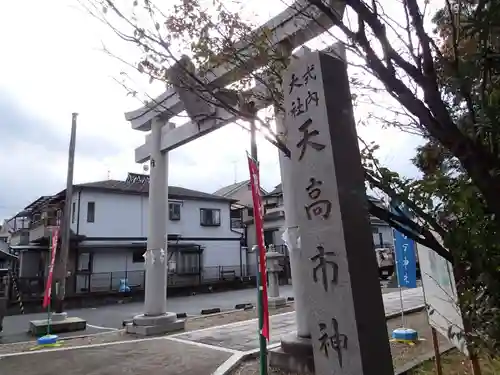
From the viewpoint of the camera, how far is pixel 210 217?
2959 centimetres

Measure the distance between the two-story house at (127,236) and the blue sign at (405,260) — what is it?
19269 millimetres

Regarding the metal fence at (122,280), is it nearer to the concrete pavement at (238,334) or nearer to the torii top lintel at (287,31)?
the concrete pavement at (238,334)

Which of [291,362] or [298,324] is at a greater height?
[298,324]

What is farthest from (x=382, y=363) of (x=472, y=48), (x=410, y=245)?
(x=410, y=245)

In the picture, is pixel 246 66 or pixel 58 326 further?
pixel 58 326

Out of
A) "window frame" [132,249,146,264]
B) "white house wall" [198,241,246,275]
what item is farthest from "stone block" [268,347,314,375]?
"white house wall" [198,241,246,275]

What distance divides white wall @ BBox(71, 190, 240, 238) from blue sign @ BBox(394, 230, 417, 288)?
20505 millimetres

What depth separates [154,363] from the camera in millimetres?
6641

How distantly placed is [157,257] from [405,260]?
20.0 feet

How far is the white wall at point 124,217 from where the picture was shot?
77.9ft

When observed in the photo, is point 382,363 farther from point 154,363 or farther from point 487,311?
point 154,363

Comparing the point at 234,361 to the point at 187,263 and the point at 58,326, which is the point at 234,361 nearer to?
the point at 58,326

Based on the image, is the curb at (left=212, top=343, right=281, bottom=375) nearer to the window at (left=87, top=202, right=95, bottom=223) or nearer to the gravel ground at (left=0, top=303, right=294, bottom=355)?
the gravel ground at (left=0, top=303, right=294, bottom=355)

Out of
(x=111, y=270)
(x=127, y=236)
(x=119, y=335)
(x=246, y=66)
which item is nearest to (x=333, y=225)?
(x=246, y=66)
